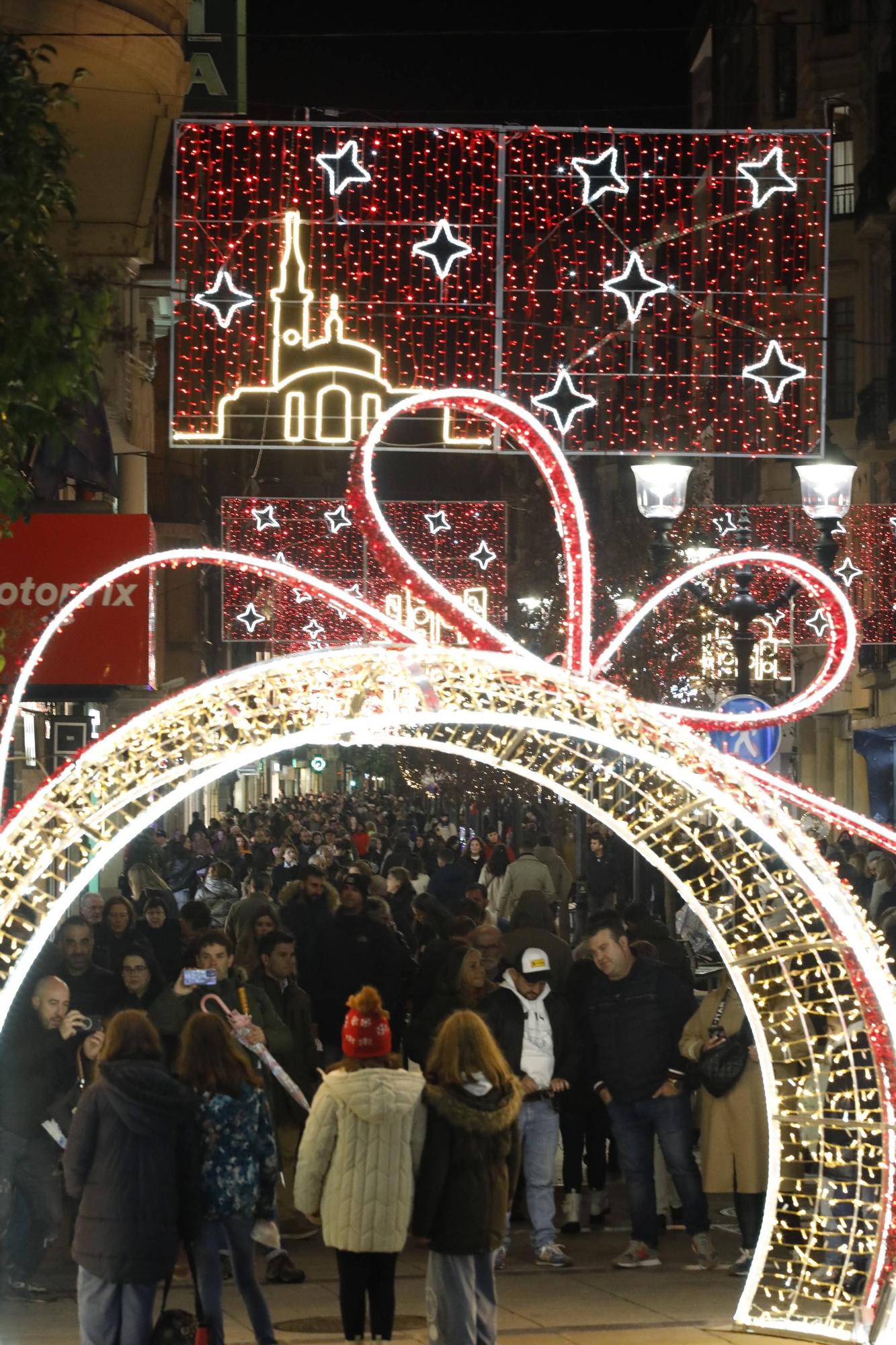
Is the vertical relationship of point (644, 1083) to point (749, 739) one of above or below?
below

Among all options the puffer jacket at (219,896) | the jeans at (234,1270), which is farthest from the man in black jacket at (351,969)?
the puffer jacket at (219,896)

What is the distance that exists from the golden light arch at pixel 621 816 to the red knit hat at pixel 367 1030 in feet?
3.59

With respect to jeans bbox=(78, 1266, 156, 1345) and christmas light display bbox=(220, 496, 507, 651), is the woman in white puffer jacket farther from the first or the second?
christmas light display bbox=(220, 496, 507, 651)

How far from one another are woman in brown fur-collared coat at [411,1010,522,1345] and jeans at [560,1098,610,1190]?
13.9 feet

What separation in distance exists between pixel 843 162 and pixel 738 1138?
131 feet

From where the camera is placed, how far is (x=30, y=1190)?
36.6 ft

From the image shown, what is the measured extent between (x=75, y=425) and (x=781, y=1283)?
553 centimetres

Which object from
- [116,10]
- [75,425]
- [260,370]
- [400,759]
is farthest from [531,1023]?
[400,759]

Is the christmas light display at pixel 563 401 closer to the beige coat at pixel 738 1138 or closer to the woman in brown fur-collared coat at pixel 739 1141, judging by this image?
the woman in brown fur-collared coat at pixel 739 1141

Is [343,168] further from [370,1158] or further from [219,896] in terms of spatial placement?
[219,896]

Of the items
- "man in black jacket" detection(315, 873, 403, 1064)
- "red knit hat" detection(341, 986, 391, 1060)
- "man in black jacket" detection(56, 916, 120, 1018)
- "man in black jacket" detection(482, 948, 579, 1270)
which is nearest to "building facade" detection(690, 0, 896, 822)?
"man in black jacket" detection(315, 873, 403, 1064)

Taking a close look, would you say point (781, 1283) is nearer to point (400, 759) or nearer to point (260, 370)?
point (260, 370)

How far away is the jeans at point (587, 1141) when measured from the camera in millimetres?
13164

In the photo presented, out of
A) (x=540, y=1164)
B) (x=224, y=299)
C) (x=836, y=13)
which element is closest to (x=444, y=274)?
(x=224, y=299)
